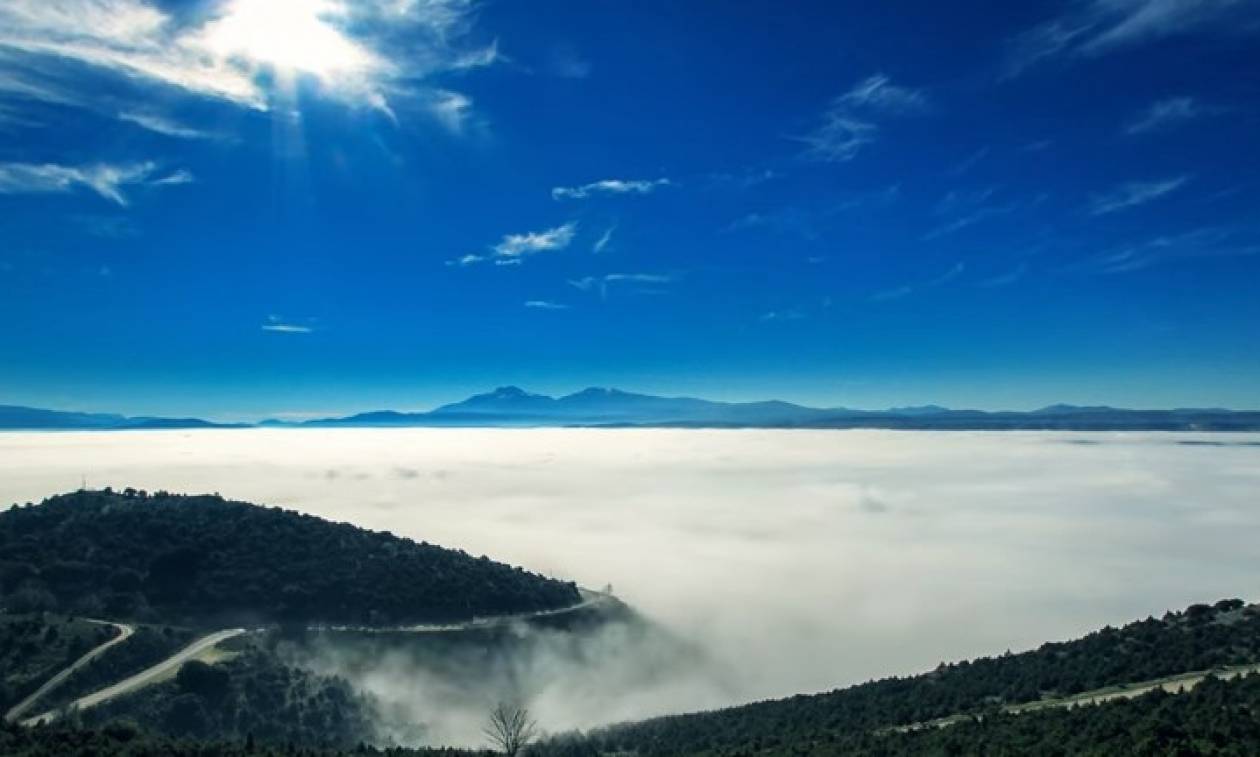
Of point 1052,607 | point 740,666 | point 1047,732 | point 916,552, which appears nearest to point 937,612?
point 1052,607

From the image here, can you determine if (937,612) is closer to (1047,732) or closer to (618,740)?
(618,740)

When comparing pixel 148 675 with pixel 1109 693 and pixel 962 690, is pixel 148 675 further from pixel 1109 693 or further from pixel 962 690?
pixel 1109 693

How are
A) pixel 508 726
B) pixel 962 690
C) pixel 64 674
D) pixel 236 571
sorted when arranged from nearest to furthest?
pixel 962 690, pixel 508 726, pixel 64 674, pixel 236 571

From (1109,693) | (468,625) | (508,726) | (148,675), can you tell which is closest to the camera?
(1109,693)

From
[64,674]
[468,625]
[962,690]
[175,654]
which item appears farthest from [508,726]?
[64,674]

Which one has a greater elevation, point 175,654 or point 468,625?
point 175,654

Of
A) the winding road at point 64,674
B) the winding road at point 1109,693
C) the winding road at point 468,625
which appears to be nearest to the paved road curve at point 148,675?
the winding road at point 64,674

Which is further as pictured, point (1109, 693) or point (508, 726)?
point (508, 726)

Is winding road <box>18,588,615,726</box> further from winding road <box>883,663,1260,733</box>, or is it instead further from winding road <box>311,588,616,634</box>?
winding road <box>883,663,1260,733</box>
